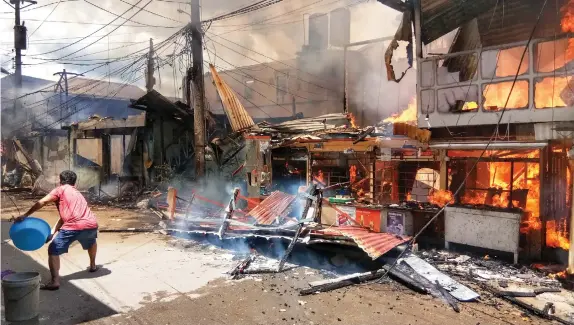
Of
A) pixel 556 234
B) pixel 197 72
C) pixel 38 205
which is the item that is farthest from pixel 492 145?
pixel 197 72

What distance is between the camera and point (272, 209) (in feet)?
30.3

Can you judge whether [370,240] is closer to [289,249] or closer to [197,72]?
[289,249]

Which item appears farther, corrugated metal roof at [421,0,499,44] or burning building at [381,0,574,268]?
corrugated metal roof at [421,0,499,44]

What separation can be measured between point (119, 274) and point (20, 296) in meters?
2.30

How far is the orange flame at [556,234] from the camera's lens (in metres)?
8.22

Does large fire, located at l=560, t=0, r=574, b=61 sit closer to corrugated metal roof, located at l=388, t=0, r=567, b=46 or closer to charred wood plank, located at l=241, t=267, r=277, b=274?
corrugated metal roof, located at l=388, t=0, r=567, b=46

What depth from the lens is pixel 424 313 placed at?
564 centimetres

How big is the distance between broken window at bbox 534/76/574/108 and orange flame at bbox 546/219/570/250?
8.50 feet

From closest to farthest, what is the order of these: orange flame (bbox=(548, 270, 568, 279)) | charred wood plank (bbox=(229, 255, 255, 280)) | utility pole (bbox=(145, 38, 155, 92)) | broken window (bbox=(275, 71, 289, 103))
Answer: orange flame (bbox=(548, 270, 568, 279)) < charred wood plank (bbox=(229, 255, 255, 280)) < utility pole (bbox=(145, 38, 155, 92)) < broken window (bbox=(275, 71, 289, 103))

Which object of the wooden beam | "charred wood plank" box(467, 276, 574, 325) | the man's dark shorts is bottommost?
"charred wood plank" box(467, 276, 574, 325)

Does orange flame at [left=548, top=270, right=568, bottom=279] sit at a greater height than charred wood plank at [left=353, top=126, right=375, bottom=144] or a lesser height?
lesser

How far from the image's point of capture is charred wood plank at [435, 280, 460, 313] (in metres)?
5.79

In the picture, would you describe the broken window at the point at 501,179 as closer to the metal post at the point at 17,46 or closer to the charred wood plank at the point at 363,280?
the charred wood plank at the point at 363,280

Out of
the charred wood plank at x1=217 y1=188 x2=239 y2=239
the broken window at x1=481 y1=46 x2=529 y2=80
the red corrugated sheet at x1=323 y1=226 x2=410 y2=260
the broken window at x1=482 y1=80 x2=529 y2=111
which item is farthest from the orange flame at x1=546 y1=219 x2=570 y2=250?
the charred wood plank at x1=217 y1=188 x2=239 y2=239
